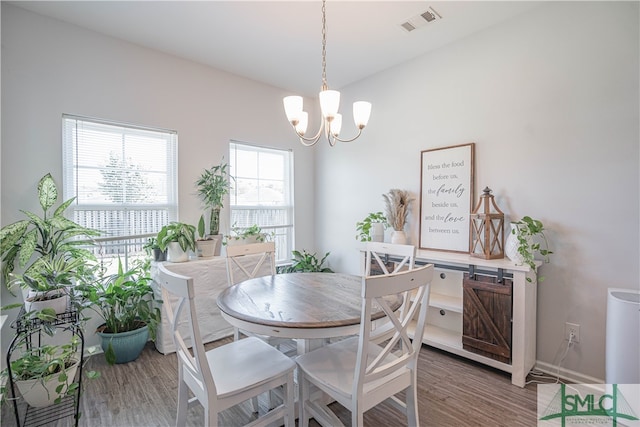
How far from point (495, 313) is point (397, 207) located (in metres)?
1.34

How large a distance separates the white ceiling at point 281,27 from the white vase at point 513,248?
5.97 ft

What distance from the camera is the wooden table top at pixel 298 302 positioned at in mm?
1514

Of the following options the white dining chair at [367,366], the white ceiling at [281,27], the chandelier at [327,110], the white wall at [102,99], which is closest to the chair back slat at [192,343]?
the white dining chair at [367,366]

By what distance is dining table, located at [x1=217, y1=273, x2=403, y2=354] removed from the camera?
1486 mm

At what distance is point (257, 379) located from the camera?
5.01ft

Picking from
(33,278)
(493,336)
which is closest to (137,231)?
(33,278)

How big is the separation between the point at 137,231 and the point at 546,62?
155 inches

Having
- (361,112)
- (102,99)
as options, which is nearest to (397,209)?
(361,112)

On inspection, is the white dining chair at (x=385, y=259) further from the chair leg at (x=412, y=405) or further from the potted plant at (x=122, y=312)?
the potted plant at (x=122, y=312)

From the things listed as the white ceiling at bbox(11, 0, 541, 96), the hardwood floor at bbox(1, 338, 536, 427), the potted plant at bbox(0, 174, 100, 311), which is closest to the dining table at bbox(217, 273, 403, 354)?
the hardwood floor at bbox(1, 338, 536, 427)

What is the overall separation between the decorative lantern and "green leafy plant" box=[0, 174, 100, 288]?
310 centimetres

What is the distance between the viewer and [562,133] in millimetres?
2381

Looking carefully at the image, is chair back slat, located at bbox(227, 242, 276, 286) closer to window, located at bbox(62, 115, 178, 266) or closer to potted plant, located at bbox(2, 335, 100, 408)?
window, located at bbox(62, 115, 178, 266)

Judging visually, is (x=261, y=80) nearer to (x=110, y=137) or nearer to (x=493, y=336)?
(x=110, y=137)
